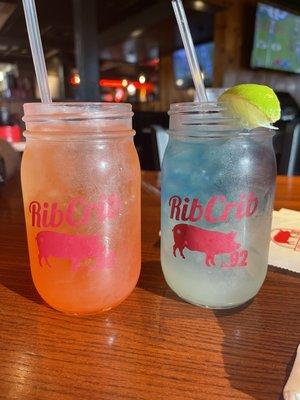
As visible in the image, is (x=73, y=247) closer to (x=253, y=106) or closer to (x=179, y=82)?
(x=253, y=106)

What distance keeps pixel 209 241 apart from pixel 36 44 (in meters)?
0.29

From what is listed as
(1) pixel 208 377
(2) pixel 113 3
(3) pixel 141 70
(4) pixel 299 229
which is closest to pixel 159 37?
(2) pixel 113 3

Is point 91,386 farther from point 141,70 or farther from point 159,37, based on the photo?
point 141,70

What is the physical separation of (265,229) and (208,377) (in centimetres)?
18

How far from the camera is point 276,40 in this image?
358 cm

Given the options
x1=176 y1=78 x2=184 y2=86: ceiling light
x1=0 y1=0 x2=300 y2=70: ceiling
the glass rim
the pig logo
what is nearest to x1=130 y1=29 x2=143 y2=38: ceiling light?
x1=0 y1=0 x2=300 y2=70: ceiling

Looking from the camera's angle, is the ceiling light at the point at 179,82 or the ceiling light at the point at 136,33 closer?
the ceiling light at the point at 136,33

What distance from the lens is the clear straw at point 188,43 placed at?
41 cm

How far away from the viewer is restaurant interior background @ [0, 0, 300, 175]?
105 inches

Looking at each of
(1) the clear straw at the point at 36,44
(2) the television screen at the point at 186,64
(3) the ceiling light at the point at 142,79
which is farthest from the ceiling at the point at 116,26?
(1) the clear straw at the point at 36,44

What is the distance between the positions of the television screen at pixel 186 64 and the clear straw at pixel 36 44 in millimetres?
3909

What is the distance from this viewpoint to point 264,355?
33cm

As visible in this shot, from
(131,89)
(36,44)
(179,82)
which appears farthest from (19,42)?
(131,89)

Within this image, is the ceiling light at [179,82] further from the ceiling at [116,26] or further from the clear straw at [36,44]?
the clear straw at [36,44]
